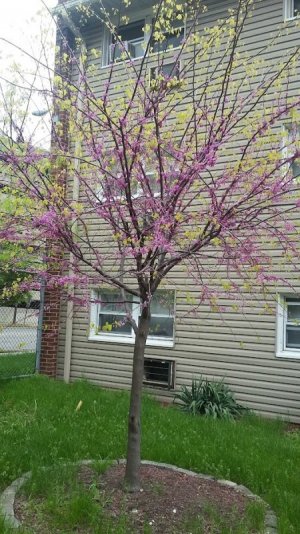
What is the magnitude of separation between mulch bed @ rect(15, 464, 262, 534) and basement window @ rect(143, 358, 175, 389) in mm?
3875

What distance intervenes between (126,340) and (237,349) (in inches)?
85.5

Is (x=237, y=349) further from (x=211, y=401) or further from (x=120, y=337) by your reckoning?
(x=120, y=337)

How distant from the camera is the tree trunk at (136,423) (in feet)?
12.7

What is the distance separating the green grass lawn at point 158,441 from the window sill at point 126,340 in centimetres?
119

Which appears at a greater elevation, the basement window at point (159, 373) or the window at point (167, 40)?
→ the window at point (167, 40)

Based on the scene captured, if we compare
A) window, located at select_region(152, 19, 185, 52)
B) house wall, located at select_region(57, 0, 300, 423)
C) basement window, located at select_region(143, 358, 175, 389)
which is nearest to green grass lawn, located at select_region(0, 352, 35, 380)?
house wall, located at select_region(57, 0, 300, 423)

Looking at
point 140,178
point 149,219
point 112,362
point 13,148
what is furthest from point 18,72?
point 112,362

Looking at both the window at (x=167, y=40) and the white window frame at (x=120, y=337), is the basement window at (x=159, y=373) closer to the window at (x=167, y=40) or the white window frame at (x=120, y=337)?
the white window frame at (x=120, y=337)

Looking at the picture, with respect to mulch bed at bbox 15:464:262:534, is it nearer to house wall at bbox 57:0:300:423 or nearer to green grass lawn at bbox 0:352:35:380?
house wall at bbox 57:0:300:423

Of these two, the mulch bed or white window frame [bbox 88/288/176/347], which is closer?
the mulch bed

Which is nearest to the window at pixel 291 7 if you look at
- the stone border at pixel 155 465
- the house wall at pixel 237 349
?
the house wall at pixel 237 349

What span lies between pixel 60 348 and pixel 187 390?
124 inches

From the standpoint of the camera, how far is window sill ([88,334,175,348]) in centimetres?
848

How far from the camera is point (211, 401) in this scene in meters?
7.21
